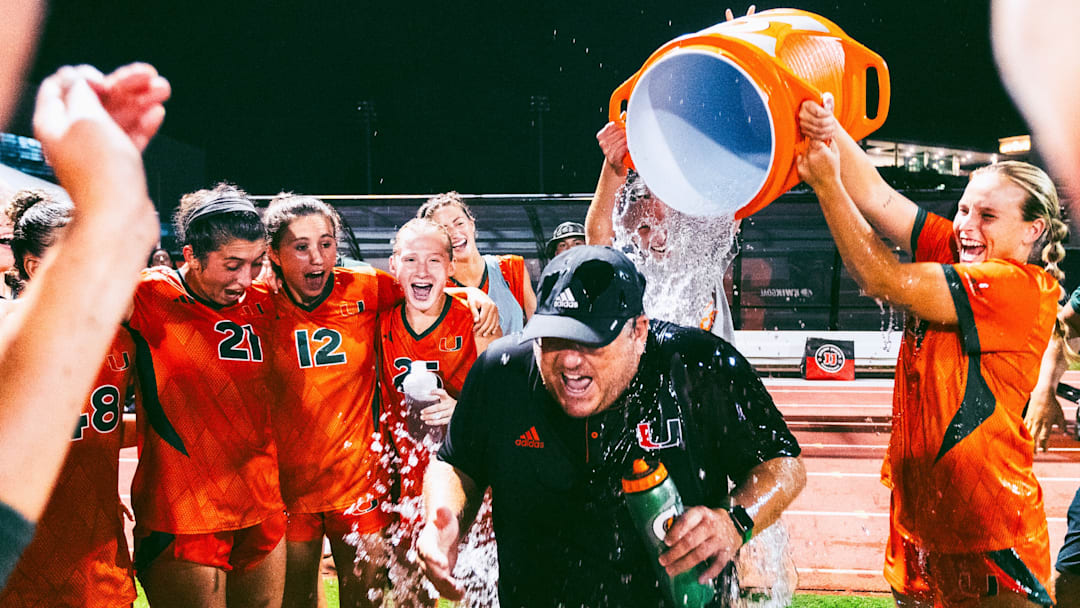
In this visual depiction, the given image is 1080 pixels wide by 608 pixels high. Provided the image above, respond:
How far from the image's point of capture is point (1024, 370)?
7.73ft

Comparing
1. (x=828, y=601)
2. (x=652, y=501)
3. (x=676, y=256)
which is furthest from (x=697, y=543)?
(x=828, y=601)

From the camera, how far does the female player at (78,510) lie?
2.37m

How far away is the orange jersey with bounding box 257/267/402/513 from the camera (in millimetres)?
3197

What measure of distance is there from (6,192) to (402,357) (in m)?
2.09

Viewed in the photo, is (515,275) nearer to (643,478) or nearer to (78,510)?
(78,510)

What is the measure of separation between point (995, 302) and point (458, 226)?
122 inches

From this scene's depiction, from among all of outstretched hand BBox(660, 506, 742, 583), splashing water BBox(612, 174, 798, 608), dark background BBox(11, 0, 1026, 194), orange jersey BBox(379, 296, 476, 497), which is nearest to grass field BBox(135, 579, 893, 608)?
splashing water BBox(612, 174, 798, 608)

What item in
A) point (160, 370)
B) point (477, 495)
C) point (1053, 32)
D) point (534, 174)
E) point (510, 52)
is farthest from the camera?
point (534, 174)

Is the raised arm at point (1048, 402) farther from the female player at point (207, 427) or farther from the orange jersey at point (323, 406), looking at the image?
the female player at point (207, 427)

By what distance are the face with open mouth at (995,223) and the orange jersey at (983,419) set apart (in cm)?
6

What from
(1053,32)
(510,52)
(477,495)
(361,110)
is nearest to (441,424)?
(477,495)

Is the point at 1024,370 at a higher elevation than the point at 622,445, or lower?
higher

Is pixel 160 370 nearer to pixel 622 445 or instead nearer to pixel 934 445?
pixel 622 445

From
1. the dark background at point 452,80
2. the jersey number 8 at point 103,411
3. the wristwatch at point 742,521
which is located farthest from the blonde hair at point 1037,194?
the dark background at point 452,80
